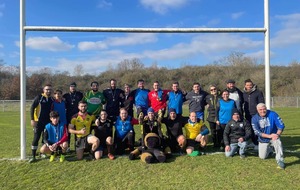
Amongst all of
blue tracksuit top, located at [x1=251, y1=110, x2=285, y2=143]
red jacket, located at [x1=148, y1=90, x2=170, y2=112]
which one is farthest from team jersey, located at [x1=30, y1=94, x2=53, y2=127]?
blue tracksuit top, located at [x1=251, y1=110, x2=285, y2=143]

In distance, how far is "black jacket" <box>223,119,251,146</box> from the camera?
6832 millimetres

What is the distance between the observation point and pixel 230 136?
271 inches

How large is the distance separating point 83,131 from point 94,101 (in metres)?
1.26

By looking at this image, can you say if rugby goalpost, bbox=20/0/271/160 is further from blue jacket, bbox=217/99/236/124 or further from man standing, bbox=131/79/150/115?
man standing, bbox=131/79/150/115

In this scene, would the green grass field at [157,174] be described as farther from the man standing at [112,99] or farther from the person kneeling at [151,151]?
the man standing at [112,99]

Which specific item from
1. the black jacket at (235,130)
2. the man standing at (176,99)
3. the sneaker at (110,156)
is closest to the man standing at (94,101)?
the sneaker at (110,156)

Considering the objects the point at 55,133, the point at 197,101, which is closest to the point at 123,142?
the point at 55,133

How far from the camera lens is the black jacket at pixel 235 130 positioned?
6832 mm

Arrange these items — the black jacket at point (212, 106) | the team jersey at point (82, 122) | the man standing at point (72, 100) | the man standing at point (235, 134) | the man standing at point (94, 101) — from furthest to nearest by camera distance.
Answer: the man standing at point (72, 100) → the man standing at point (94, 101) → the black jacket at point (212, 106) → the team jersey at point (82, 122) → the man standing at point (235, 134)

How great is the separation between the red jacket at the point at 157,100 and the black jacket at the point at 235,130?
1924 millimetres

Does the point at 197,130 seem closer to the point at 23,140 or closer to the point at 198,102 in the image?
the point at 198,102

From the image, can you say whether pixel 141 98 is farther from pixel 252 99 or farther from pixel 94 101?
pixel 252 99

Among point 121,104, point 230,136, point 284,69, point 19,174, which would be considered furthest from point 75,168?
point 284,69

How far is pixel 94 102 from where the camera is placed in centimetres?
793
